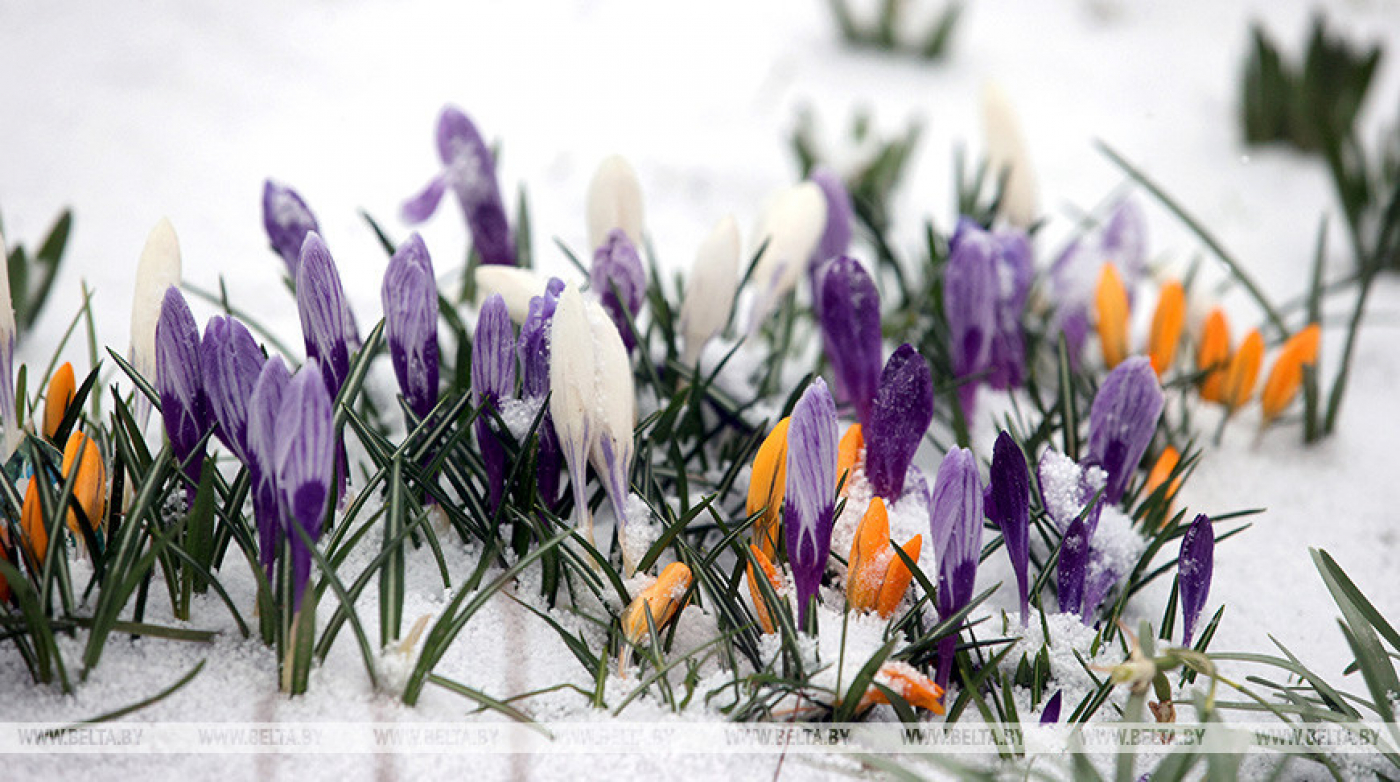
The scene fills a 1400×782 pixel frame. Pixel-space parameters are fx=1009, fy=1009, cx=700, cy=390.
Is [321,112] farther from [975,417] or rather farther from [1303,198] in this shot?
[1303,198]

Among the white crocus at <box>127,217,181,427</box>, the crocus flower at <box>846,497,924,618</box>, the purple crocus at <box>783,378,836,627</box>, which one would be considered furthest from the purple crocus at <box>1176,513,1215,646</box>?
the white crocus at <box>127,217,181,427</box>

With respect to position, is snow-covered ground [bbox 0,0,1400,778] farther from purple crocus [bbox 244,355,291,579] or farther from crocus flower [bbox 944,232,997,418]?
crocus flower [bbox 944,232,997,418]

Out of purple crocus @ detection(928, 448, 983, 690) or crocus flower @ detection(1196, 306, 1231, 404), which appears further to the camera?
crocus flower @ detection(1196, 306, 1231, 404)

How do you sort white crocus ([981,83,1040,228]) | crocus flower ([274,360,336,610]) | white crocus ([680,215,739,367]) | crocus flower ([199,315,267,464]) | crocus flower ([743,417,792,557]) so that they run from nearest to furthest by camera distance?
crocus flower ([274,360,336,610]) → crocus flower ([199,315,267,464]) → crocus flower ([743,417,792,557]) → white crocus ([680,215,739,367]) → white crocus ([981,83,1040,228])

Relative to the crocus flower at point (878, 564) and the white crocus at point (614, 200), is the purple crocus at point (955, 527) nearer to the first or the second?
the crocus flower at point (878, 564)

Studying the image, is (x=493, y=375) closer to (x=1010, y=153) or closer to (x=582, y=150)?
(x=1010, y=153)

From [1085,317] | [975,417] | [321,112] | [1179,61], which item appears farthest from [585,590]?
[1179,61]
